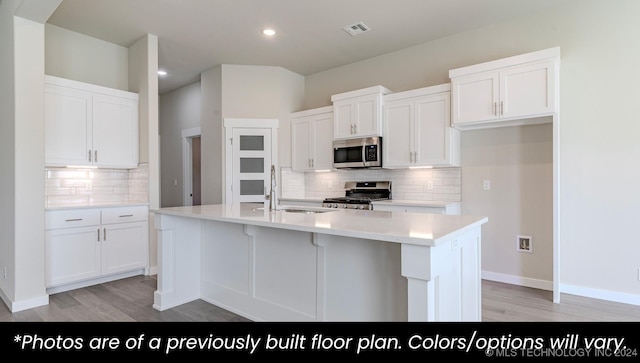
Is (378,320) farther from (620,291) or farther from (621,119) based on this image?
(621,119)

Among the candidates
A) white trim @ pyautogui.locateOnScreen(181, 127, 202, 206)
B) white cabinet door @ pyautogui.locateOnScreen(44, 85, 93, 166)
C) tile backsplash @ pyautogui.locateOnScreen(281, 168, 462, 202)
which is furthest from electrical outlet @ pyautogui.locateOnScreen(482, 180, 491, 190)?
white trim @ pyautogui.locateOnScreen(181, 127, 202, 206)

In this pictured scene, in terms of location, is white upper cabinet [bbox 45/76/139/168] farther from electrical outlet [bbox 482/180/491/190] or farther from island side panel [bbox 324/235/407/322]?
electrical outlet [bbox 482/180/491/190]

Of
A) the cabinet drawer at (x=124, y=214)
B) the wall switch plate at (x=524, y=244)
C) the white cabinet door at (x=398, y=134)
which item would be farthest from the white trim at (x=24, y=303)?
the wall switch plate at (x=524, y=244)

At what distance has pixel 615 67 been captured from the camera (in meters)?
3.14

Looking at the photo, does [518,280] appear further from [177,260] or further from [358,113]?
[177,260]

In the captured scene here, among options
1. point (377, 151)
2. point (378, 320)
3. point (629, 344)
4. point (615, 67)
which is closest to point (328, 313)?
point (378, 320)

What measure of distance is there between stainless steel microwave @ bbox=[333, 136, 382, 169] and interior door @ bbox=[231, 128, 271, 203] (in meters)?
1.14

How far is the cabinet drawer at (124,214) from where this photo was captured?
368 cm

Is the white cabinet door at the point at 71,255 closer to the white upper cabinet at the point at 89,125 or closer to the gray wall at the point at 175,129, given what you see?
the white upper cabinet at the point at 89,125

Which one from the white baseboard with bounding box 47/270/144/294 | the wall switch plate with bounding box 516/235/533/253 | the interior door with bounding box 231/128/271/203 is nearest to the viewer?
the white baseboard with bounding box 47/270/144/294

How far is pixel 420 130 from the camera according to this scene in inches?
160

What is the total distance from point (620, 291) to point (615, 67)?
208 centimetres

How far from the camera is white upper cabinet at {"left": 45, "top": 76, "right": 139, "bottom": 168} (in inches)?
139

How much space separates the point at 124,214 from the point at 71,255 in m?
0.64
